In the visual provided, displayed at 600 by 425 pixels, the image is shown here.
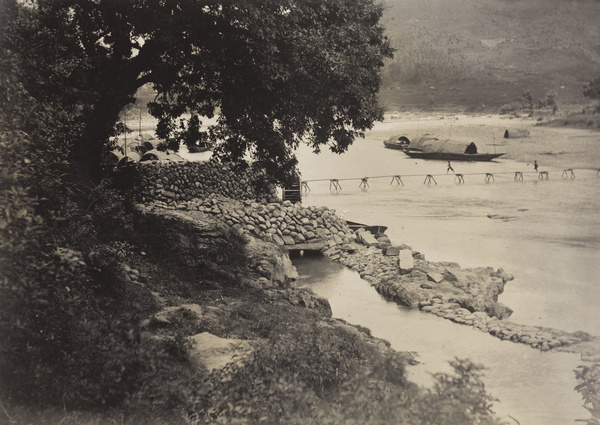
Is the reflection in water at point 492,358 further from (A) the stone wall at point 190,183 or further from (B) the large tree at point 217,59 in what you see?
(A) the stone wall at point 190,183

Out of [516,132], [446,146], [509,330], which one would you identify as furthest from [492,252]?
[446,146]

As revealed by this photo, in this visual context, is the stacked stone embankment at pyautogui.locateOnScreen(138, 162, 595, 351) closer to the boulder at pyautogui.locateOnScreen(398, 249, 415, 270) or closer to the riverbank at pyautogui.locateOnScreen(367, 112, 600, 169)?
the boulder at pyautogui.locateOnScreen(398, 249, 415, 270)

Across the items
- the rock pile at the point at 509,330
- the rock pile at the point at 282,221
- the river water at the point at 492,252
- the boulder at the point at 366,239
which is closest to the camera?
the river water at the point at 492,252

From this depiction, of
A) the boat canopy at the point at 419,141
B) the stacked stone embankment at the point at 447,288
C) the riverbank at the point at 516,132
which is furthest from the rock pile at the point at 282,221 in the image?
the boat canopy at the point at 419,141

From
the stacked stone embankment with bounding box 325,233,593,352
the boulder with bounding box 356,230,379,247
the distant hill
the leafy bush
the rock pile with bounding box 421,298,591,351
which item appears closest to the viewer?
the leafy bush

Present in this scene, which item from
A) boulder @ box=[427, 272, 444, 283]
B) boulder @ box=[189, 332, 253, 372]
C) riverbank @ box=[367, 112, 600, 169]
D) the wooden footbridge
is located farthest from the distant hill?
boulder @ box=[189, 332, 253, 372]

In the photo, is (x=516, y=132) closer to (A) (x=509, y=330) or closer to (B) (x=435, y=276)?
(B) (x=435, y=276)
